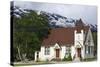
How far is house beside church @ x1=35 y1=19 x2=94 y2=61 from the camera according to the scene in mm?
1801

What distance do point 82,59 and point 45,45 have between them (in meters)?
0.36

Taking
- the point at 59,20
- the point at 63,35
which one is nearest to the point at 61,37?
the point at 63,35

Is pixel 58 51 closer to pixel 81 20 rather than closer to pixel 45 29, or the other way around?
→ pixel 45 29

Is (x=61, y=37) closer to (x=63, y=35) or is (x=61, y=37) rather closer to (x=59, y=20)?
(x=63, y=35)

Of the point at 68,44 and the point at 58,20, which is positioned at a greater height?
the point at 58,20

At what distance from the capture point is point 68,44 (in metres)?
1.86

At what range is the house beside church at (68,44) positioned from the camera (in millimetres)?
1801

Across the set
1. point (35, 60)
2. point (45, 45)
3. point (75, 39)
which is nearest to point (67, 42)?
point (75, 39)

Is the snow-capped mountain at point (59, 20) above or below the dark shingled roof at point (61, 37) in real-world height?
above

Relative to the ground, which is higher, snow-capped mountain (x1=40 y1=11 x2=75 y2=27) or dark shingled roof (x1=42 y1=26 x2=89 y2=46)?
snow-capped mountain (x1=40 y1=11 x2=75 y2=27)

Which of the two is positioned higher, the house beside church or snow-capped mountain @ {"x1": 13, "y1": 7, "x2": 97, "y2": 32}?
snow-capped mountain @ {"x1": 13, "y1": 7, "x2": 97, "y2": 32}

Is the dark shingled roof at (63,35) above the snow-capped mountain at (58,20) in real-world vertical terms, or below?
below

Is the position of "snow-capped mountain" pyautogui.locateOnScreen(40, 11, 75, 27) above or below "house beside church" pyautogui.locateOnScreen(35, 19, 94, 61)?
above

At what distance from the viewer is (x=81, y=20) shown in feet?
6.26
